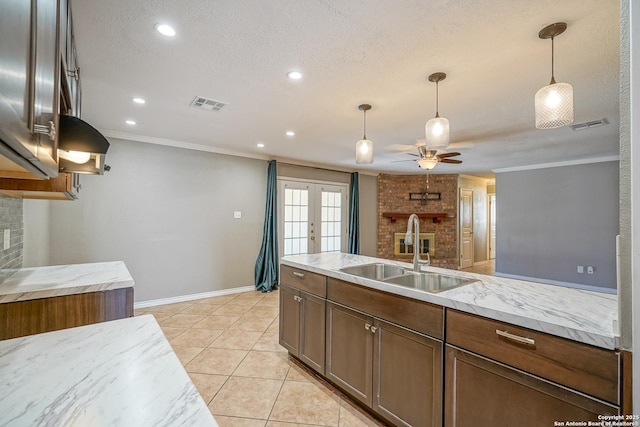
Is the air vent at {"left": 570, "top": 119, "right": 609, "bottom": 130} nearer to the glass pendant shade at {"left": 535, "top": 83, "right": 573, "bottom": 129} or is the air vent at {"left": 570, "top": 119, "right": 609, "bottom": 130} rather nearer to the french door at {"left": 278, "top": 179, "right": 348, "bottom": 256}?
the glass pendant shade at {"left": 535, "top": 83, "right": 573, "bottom": 129}

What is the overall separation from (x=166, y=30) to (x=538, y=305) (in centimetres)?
252

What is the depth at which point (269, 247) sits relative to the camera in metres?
5.24

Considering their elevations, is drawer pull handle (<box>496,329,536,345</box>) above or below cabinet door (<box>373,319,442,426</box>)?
above

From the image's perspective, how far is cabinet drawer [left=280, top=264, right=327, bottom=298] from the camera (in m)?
2.30

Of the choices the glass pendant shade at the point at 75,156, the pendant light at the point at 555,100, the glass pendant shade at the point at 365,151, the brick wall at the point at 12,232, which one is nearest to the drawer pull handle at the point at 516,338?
the pendant light at the point at 555,100

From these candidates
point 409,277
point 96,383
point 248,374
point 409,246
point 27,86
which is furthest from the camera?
point 409,246

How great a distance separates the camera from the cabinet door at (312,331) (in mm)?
2277

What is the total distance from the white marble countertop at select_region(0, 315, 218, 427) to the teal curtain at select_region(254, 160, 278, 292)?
163 inches

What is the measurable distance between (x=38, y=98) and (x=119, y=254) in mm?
3975

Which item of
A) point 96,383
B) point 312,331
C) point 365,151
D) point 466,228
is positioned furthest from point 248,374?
point 466,228

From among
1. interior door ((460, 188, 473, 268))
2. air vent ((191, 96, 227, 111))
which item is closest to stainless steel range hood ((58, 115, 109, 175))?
air vent ((191, 96, 227, 111))

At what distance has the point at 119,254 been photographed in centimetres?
398

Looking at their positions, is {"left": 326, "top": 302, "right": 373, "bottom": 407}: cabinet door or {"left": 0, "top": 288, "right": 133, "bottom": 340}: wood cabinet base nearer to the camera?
{"left": 0, "top": 288, "right": 133, "bottom": 340}: wood cabinet base

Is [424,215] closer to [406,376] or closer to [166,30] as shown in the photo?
[406,376]
